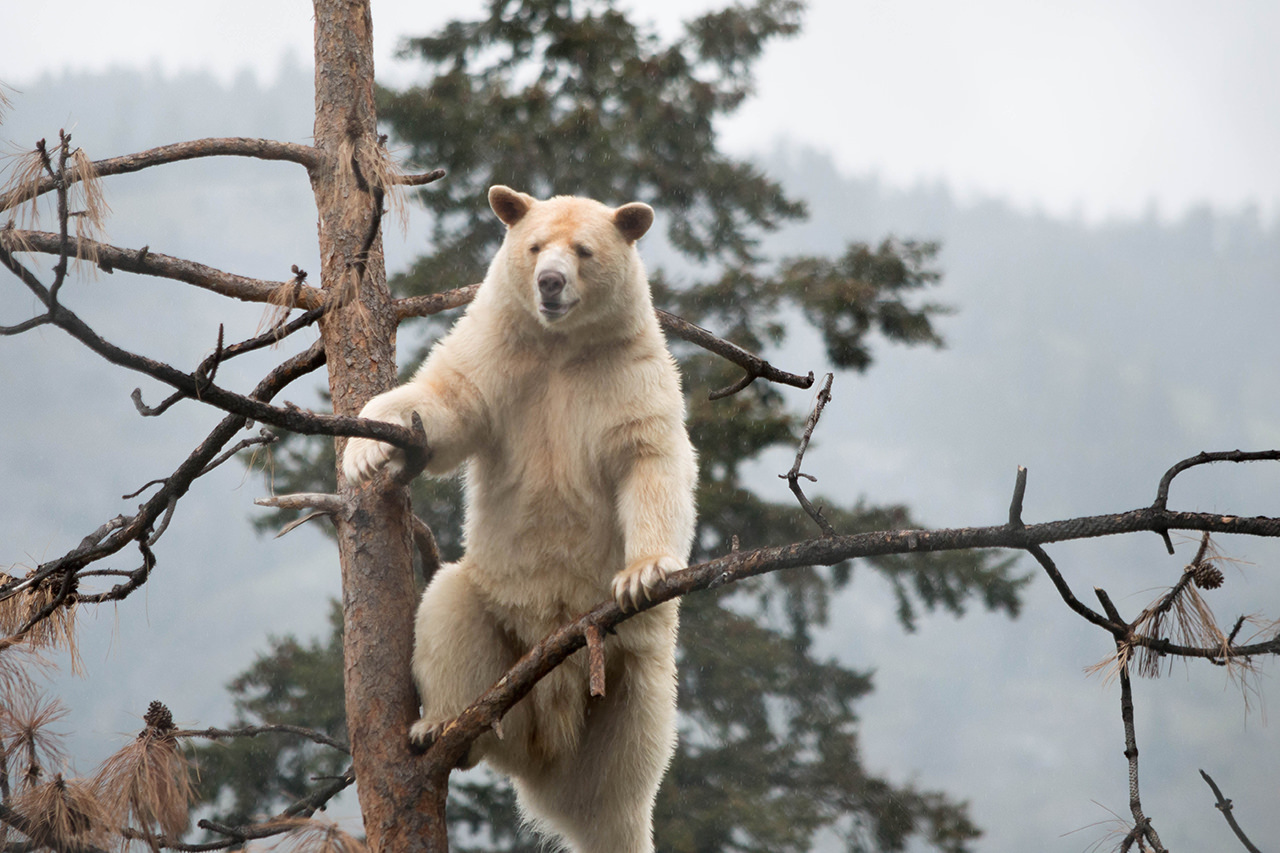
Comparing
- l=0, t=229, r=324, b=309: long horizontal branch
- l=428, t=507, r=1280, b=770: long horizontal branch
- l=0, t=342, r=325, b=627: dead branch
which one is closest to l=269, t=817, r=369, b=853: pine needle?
l=428, t=507, r=1280, b=770: long horizontal branch

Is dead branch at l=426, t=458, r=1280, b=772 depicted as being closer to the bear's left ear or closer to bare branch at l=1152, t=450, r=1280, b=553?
bare branch at l=1152, t=450, r=1280, b=553

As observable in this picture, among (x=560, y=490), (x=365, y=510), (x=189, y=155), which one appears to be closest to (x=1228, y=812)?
(x=560, y=490)

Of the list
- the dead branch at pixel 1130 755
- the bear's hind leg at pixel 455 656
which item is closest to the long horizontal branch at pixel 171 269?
the bear's hind leg at pixel 455 656

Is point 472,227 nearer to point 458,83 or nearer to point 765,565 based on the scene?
point 458,83

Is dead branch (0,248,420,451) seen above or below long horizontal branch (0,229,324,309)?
below

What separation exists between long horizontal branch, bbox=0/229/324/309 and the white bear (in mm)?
530

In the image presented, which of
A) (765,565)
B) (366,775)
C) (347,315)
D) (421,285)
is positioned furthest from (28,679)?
(421,285)

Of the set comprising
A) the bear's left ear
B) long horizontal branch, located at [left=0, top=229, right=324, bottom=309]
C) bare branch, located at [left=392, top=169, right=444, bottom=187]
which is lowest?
long horizontal branch, located at [left=0, top=229, right=324, bottom=309]

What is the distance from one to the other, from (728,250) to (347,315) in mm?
7676

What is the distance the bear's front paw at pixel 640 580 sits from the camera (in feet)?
9.05

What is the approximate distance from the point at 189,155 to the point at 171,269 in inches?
18.9

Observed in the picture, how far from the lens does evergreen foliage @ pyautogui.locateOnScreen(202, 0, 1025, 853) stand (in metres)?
9.99

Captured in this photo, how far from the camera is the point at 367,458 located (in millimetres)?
3021

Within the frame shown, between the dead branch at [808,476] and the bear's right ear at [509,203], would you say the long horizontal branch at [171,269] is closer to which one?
the bear's right ear at [509,203]
